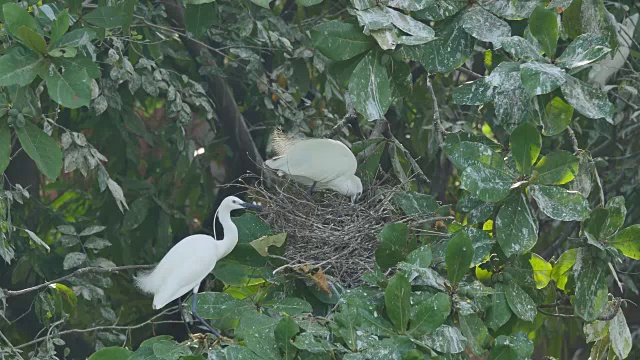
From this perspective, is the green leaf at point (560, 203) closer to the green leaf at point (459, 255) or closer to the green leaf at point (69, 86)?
the green leaf at point (459, 255)

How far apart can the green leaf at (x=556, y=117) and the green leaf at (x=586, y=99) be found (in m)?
0.09

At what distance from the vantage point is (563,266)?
2.60m

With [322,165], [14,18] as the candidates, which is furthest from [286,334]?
[322,165]

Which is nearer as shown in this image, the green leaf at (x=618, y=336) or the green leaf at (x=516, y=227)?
the green leaf at (x=516, y=227)

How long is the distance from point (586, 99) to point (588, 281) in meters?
0.44

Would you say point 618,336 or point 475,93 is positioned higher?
point 475,93

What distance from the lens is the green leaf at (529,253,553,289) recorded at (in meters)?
2.69

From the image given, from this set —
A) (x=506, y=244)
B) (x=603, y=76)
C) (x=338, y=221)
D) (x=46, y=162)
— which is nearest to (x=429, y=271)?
(x=506, y=244)

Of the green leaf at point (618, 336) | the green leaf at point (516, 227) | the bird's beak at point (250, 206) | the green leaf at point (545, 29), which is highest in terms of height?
the green leaf at point (545, 29)

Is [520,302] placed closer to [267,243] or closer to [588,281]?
[588,281]

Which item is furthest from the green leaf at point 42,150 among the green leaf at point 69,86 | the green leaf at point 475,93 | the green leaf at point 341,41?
the green leaf at point 475,93

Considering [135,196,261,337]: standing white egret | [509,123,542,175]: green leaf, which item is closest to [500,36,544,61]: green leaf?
[509,123,542,175]: green leaf

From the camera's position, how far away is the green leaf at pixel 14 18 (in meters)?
2.17

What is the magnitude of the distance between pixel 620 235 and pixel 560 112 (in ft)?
0.97
